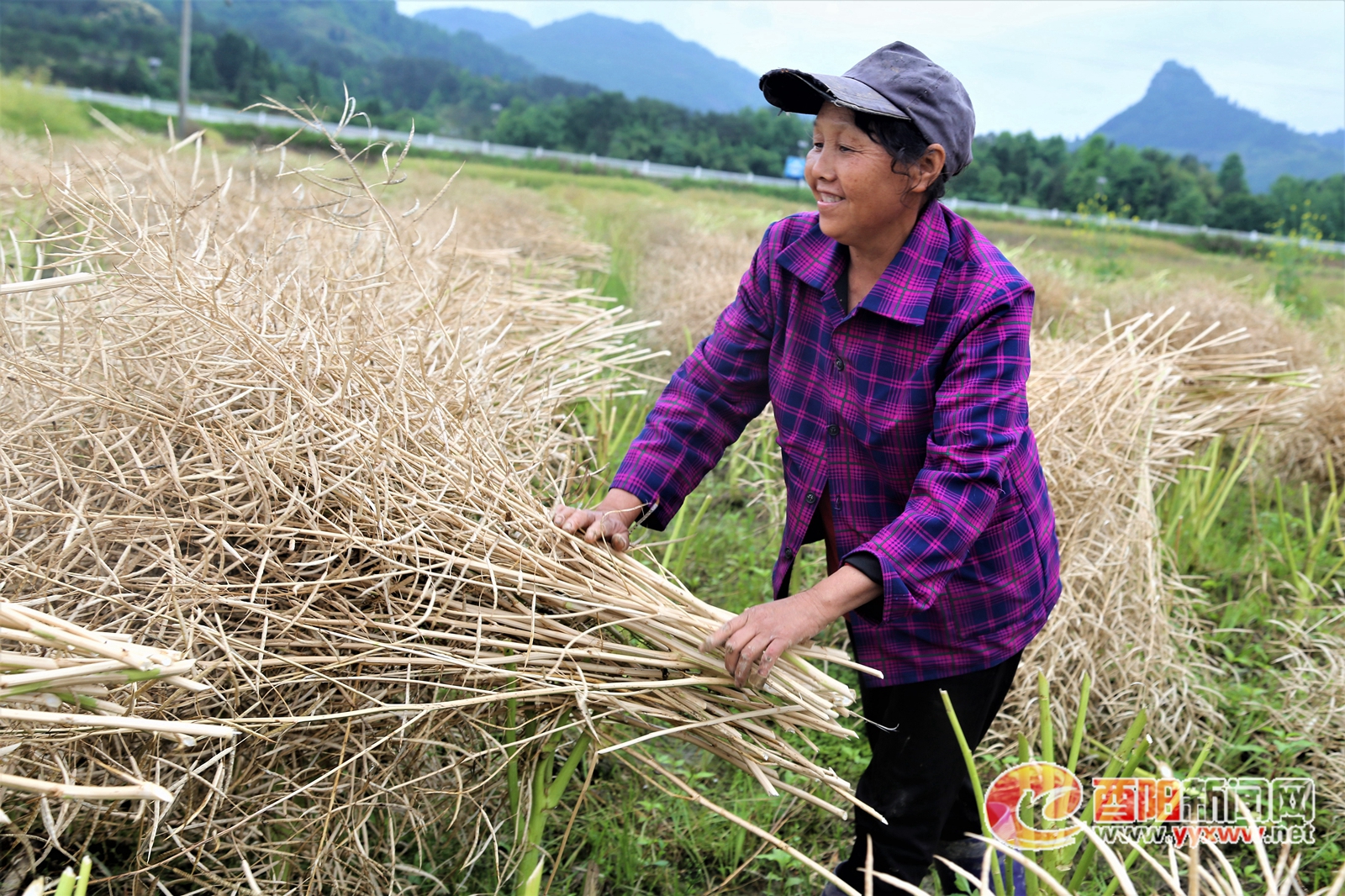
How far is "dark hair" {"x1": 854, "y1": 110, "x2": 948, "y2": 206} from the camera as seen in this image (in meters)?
1.51

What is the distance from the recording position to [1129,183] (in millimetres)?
45125

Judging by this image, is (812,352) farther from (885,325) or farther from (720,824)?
(720,824)

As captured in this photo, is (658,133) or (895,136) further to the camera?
(658,133)

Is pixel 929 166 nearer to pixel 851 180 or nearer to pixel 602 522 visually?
pixel 851 180

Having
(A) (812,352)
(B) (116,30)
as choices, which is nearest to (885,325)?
(A) (812,352)

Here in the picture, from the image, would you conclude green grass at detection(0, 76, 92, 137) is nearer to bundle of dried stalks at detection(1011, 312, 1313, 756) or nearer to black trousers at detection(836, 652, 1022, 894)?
bundle of dried stalks at detection(1011, 312, 1313, 756)

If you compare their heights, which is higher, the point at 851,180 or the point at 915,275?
the point at 851,180

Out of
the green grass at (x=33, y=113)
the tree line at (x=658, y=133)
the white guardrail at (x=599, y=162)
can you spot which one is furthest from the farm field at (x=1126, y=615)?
the white guardrail at (x=599, y=162)

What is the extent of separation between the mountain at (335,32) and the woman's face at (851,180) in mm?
116664

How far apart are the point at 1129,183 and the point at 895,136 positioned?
4981 cm

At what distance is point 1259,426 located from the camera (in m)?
3.92

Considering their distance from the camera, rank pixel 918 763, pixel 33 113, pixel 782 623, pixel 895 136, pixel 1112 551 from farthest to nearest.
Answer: pixel 33 113
pixel 1112 551
pixel 918 763
pixel 895 136
pixel 782 623

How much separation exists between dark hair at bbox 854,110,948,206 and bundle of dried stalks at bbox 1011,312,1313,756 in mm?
1614

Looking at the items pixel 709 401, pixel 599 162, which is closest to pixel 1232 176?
pixel 599 162
